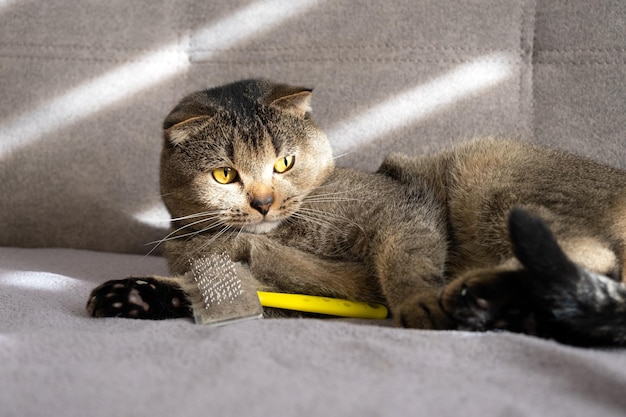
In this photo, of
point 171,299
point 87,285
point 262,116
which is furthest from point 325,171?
point 87,285

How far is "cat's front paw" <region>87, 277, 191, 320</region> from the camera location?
138cm

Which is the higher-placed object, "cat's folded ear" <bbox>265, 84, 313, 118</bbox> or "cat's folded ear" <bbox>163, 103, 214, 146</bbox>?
"cat's folded ear" <bbox>265, 84, 313, 118</bbox>

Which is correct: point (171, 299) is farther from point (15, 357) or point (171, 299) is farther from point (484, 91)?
point (484, 91)

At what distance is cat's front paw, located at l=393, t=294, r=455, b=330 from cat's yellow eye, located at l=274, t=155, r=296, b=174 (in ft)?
1.81

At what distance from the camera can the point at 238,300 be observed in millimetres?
1377

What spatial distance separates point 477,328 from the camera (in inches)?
45.6

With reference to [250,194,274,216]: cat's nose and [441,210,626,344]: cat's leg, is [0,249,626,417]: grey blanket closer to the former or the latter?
[441,210,626,344]: cat's leg

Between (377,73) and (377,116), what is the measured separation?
0.15 m

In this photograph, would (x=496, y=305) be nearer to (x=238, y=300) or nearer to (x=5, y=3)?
(x=238, y=300)

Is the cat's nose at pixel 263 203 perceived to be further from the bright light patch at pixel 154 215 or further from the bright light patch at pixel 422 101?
the bright light patch at pixel 154 215

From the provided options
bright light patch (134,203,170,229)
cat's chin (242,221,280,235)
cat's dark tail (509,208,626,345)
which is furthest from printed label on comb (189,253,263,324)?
bright light patch (134,203,170,229)

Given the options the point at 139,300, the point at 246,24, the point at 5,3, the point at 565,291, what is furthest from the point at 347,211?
the point at 5,3

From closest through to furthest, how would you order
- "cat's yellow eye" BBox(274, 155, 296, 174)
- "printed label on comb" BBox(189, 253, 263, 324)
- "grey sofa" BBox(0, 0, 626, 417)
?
"printed label on comb" BBox(189, 253, 263, 324) → "cat's yellow eye" BBox(274, 155, 296, 174) → "grey sofa" BBox(0, 0, 626, 417)

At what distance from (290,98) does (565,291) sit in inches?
37.3
